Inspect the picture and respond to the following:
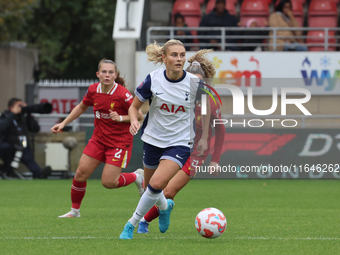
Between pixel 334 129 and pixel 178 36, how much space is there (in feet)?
17.0

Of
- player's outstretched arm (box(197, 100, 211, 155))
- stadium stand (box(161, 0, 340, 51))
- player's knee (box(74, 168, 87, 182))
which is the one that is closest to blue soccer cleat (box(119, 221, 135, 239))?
player's outstretched arm (box(197, 100, 211, 155))

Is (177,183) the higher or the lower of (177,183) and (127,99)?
the lower

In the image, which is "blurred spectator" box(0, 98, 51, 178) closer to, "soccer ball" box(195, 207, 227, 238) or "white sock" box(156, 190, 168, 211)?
"white sock" box(156, 190, 168, 211)

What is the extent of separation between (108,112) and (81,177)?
2.95 feet

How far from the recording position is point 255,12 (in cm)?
1852

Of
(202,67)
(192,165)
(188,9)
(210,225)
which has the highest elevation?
(188,9)

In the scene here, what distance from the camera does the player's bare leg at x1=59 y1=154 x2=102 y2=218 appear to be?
25.6ft

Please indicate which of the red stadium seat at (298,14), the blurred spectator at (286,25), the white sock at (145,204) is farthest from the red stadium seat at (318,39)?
the white sock at (145,204)

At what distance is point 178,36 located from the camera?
1698 centimetres

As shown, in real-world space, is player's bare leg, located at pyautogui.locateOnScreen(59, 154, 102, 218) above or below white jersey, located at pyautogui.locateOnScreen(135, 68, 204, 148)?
below

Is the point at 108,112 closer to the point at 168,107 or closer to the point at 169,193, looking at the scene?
the point at 169,193

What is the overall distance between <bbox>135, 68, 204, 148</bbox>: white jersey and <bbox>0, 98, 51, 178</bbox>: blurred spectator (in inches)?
341

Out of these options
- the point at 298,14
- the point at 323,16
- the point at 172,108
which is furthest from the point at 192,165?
the point at 323,16

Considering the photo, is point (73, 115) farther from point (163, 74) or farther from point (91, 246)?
point (91, 246)
